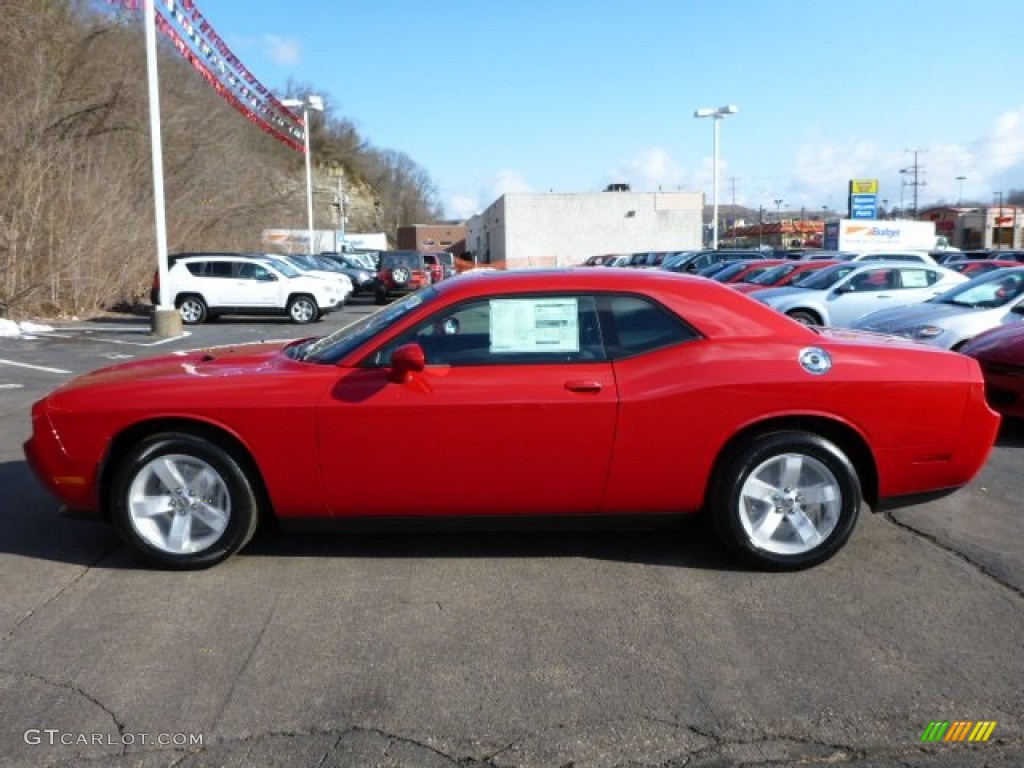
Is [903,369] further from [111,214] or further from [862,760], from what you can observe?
[111,214]

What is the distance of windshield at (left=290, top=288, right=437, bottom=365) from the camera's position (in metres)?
4.39

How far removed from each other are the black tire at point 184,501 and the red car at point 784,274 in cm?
1409

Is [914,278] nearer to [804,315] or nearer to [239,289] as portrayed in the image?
[804,315]

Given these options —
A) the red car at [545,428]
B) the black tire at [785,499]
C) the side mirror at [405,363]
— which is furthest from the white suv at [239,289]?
the black tire at [785,499]

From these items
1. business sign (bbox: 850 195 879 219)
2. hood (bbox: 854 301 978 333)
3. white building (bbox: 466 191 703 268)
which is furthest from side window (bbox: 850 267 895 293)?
white building (bbox: 466 191 703 268)

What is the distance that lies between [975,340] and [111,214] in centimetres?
2093

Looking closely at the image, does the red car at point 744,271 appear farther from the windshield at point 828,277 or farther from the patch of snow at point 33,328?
the patch of snow at point 33,328

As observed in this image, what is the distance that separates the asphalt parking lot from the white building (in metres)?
63.4

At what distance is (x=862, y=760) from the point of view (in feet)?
9.14

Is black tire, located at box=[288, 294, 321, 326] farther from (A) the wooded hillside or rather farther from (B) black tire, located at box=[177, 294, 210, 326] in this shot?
(A) the wooded hillside

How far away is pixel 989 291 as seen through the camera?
9.75 metres

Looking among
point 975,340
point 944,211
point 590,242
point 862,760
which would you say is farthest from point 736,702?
point 944,211

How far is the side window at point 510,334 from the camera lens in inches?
167

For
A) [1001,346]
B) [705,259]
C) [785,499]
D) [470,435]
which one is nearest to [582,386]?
[470,435]
